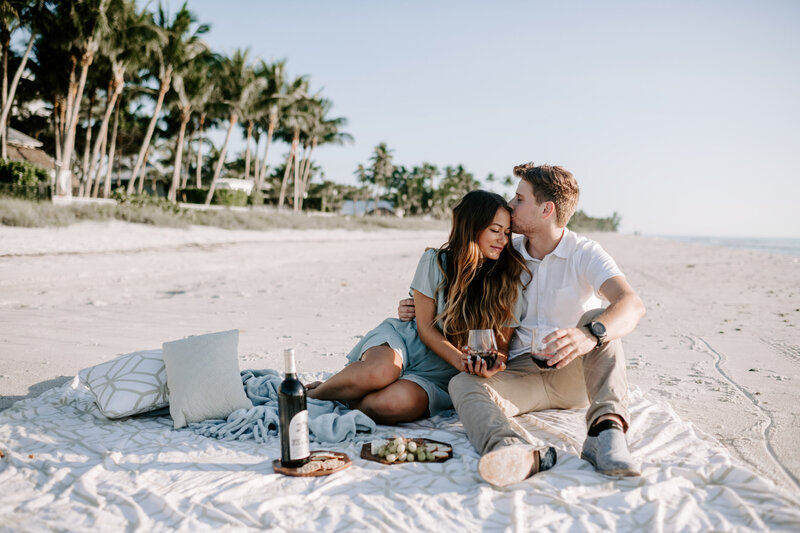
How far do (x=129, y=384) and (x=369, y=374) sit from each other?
151cm

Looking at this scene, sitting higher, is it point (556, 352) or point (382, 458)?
point (556, 352)

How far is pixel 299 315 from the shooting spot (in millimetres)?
7215

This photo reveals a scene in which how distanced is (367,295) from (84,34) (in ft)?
62.5

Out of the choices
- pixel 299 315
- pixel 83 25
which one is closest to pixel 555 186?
pixel 299 315

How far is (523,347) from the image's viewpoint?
11.3ft

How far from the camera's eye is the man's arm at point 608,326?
2637mm

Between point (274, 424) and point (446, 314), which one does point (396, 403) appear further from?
point (274, 424)

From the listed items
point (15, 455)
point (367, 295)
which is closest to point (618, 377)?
point (15, 455)

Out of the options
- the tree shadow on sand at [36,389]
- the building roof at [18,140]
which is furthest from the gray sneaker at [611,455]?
the building roof at [18,140]

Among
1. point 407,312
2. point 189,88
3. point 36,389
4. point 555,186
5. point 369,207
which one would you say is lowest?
point 36,389

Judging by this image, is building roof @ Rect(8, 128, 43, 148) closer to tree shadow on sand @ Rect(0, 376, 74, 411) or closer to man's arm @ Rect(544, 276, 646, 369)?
tree shadow on sand @ Rect(0, 376, 74, 411)

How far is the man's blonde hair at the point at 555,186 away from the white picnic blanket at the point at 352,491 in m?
1.37

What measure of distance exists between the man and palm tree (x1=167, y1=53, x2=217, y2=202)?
25.9 meters

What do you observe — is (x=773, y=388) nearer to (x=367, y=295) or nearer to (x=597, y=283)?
(x=597, y=283)
